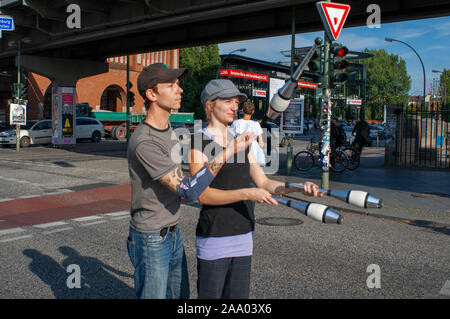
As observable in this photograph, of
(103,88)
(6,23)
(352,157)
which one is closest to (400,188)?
(352,157)

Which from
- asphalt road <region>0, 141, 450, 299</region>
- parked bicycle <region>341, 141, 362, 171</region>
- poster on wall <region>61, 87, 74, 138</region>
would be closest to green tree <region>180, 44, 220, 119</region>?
poster on wall <region>61, 87, 74, 138</region>

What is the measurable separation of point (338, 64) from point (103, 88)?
44687 mm

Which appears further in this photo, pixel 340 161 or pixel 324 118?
pixel 340 161

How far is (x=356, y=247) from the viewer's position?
20.2 feet

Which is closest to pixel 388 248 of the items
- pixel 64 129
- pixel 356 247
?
pixel 356 247

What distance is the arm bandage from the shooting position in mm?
2213

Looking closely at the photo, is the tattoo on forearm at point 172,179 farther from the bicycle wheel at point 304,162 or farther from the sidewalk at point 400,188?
the bicycle wheel at point 304,162

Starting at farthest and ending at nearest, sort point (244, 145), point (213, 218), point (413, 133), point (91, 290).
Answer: point (413, 133), point (91, 290), point (213, 218), point (244, 145)

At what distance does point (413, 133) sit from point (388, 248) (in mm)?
12397

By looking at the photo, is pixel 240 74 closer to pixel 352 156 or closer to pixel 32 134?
pixel 32 134

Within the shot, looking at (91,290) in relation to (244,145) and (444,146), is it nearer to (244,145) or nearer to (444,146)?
(244,145)

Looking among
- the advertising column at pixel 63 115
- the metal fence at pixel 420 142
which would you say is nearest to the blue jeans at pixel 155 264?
the metal fence at pixel 420 142

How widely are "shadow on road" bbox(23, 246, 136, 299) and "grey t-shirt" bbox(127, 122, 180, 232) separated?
6.35 ft

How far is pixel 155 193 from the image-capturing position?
2635mm
